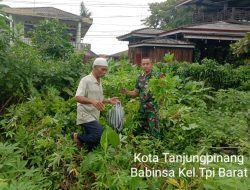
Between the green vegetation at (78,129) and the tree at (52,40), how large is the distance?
9.88 ft

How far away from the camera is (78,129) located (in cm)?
570

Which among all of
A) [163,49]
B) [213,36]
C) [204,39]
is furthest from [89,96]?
[204,39]

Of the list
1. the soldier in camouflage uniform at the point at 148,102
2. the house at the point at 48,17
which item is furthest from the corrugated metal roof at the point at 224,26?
the soldier in camouflage uniform at the point at 148,102

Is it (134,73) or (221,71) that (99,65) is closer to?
(134,73)

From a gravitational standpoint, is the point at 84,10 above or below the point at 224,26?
above

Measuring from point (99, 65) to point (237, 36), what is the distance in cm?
1501

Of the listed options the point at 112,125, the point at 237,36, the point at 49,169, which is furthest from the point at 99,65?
the point at 237,36

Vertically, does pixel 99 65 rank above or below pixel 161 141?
above

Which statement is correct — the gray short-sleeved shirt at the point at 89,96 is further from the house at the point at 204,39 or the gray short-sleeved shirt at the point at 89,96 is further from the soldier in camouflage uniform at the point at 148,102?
the house at the point at 204,39

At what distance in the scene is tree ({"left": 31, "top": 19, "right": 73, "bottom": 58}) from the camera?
34.7 feet

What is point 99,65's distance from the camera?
4.57 m

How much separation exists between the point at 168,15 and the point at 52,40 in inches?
940

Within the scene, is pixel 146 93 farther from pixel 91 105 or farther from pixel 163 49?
pixel 163 49

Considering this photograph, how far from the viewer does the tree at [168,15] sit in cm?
3021
